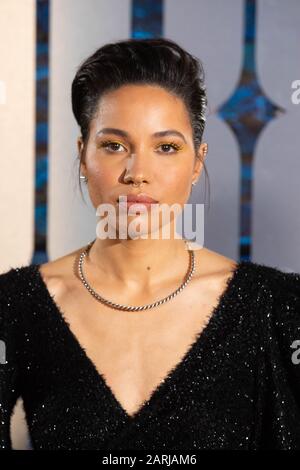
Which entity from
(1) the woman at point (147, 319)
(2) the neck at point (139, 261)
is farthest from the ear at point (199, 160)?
(2) the neck at point (139, 261)

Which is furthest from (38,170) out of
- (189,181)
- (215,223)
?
(189,181)

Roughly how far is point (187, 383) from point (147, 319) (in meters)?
0.12

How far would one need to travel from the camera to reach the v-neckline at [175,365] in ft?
3.74

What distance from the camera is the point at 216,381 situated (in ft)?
3.82

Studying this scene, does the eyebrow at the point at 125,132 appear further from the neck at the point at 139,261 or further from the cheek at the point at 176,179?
the neck at the point at 139,261

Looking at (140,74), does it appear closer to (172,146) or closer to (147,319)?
(172,146)

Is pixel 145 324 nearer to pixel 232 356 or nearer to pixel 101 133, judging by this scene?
pixel 232 356

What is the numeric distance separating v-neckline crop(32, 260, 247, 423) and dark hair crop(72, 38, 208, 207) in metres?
0.24

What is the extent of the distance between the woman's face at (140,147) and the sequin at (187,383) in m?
0.20

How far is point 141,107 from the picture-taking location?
1145 millimetres

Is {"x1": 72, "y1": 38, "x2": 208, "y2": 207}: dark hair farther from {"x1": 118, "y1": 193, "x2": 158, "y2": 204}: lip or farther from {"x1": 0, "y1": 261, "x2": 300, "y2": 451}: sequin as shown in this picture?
{"x1": 0, "y1": 261, "x2": 300, "y2": 451}: sequin

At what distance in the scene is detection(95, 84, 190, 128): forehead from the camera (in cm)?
114

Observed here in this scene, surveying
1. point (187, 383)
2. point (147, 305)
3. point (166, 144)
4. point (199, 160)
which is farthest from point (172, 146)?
point (187, 383)

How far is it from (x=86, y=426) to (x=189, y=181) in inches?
A: 15.8
